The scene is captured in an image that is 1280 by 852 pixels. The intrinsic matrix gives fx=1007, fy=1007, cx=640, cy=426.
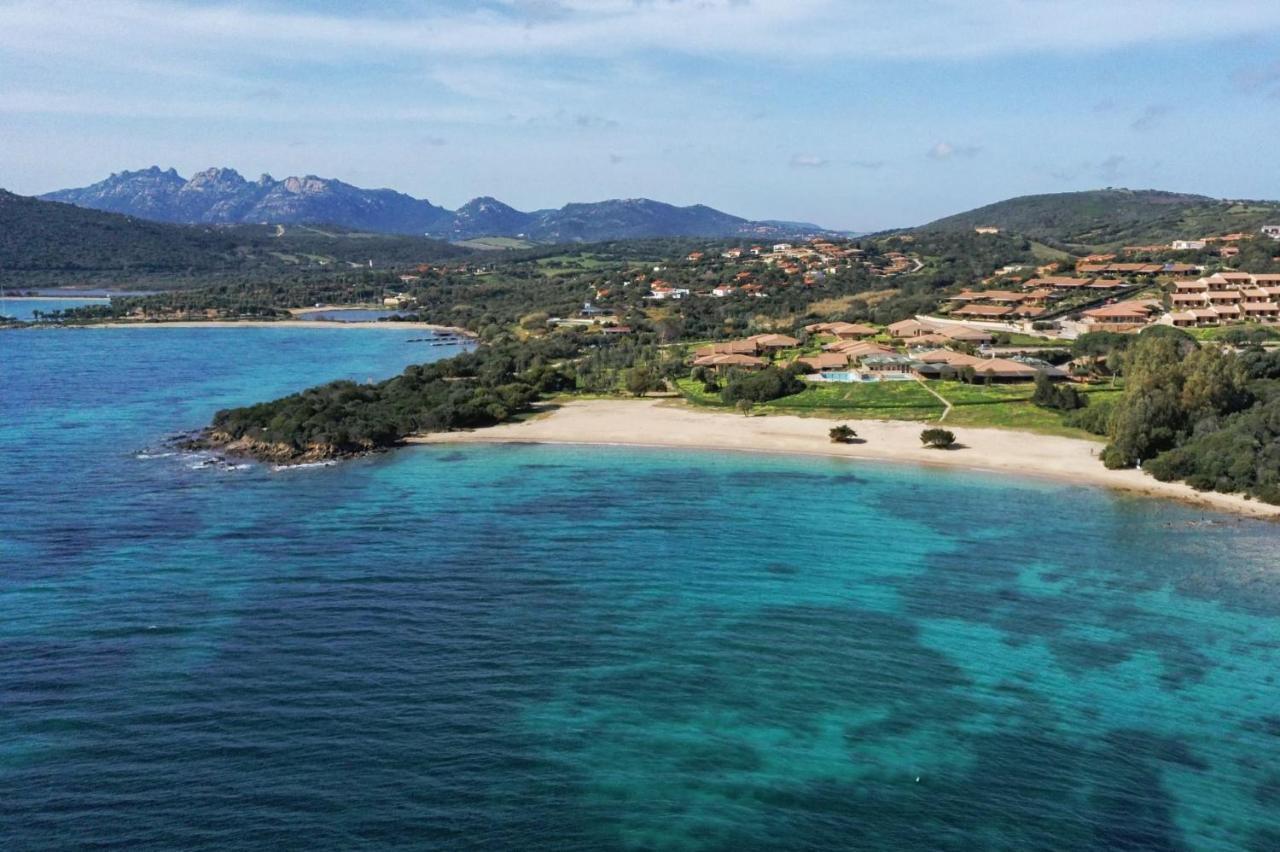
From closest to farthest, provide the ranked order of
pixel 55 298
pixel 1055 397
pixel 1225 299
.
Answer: pixel 1055 397 < pixel 1225 299 < pixel 55 298

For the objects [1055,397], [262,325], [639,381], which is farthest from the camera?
[262,325]

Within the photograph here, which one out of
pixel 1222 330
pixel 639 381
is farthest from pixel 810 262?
pixel 639 381

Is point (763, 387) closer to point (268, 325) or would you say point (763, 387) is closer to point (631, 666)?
point (631, 666)

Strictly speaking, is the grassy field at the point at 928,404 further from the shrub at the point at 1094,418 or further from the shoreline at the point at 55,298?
the shoreline at the point at 55,298

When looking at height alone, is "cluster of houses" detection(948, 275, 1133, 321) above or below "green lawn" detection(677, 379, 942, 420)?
above

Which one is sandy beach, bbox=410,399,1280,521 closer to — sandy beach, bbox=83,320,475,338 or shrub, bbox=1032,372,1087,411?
shrub, bbox=1032,372,1087,411

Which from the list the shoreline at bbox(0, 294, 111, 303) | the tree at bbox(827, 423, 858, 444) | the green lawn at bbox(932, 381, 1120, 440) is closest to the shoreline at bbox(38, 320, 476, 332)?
the shoreline at bbox(0, 294, 111, 303)

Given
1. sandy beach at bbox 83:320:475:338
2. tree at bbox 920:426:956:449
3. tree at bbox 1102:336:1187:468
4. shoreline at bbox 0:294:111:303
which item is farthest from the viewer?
shoreline at bbox 0:294:111:303

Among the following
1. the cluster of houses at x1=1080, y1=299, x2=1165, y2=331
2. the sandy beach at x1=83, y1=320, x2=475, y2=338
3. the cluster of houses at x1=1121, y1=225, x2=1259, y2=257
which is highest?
the cluster of houses at x1=1121, y1=225, x2=1259, y2=257
